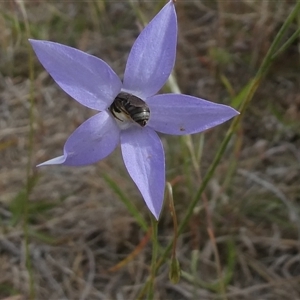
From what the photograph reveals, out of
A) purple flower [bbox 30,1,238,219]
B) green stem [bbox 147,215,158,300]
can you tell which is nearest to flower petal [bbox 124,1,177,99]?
purple flower [bbox 30,1,238,219]

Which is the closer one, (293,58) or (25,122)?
(25,122)

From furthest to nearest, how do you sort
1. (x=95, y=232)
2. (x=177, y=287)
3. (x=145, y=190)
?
(x=95, y=232) < (x=177, y=287) < (x=145, y=190)

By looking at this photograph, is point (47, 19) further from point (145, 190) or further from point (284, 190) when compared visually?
point (145, 190)

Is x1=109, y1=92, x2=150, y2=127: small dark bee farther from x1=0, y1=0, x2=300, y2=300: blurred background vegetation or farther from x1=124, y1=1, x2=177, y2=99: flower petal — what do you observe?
x1=0, y1=0, x2=300, y2=300: blurred background vegetation

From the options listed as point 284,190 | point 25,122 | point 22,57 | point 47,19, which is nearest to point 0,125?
point 25,122

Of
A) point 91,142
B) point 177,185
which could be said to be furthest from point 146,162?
point 177,185

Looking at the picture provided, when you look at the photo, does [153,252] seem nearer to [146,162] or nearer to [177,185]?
[146,162]

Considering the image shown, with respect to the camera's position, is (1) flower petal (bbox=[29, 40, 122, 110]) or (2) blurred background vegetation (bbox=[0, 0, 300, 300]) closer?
(1) flower petal (bbox=[29, 40, 122, 110])
